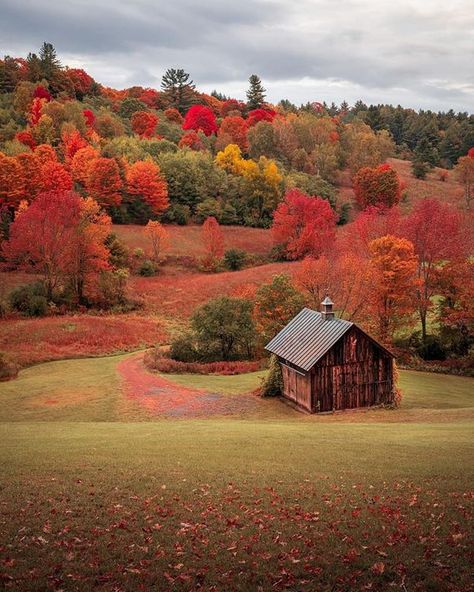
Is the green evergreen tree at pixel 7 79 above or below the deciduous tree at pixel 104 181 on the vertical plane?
above

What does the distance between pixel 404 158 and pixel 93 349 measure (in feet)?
407

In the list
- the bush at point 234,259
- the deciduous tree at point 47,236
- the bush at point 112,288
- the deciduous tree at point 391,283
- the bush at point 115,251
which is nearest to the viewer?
the deciduous tree at point 391,283

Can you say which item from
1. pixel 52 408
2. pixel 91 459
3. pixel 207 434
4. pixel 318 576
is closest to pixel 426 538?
pixel 318 576

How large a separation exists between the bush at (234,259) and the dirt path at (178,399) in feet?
134

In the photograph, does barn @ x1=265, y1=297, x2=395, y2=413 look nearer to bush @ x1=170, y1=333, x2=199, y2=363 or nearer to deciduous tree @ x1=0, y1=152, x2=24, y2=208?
bush @ x1=170, y1=333, x2=199, y2=363

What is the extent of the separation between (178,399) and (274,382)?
642 centimetres

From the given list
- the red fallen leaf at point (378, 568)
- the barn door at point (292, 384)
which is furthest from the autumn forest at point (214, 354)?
the barn door at point (292, 384)

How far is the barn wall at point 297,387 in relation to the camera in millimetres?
34406

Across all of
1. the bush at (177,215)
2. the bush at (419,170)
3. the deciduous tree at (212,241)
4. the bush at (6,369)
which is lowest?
the bush at (6,369)

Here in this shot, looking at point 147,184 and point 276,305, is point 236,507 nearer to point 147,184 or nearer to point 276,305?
point 276,305

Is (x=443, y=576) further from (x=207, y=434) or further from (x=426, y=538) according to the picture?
(x=207, y=434)

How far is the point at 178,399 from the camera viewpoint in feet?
116

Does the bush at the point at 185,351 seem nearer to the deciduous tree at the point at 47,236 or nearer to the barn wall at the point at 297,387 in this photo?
the barn wall at the point at 297,387

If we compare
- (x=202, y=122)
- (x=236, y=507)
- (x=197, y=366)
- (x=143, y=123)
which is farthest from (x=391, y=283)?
(x=202, y=122)
